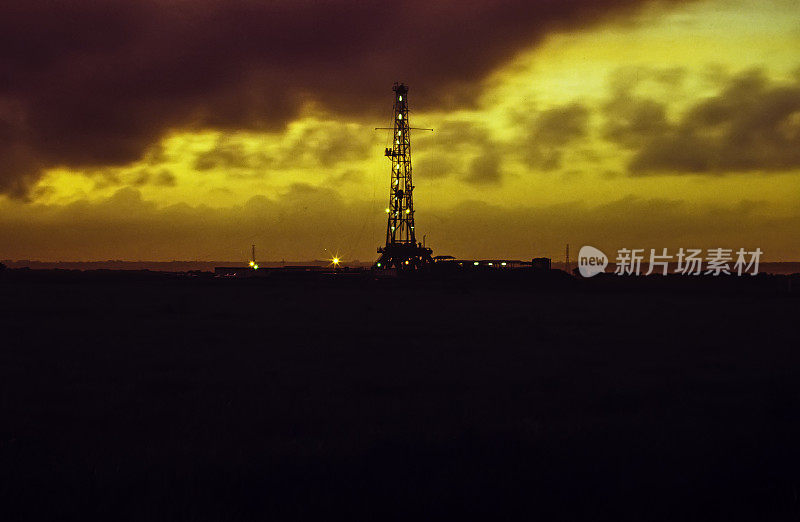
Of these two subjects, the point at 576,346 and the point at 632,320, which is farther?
the point at 632,320

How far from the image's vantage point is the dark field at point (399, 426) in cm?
862

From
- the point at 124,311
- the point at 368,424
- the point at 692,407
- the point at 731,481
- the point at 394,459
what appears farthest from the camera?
the point at 124,311

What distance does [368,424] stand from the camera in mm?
12406

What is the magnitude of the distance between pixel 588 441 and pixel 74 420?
335 inches

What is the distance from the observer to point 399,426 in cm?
1224

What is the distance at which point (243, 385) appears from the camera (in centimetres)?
1659

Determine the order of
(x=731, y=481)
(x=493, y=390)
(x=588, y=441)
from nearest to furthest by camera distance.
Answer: (x=731, y=481) → (x=588, y=441) → (x=493, y=390)

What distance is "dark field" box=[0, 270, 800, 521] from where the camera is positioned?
8.62 meters

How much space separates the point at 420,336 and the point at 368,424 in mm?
14819

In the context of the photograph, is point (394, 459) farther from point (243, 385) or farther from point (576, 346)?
point (576, 346)

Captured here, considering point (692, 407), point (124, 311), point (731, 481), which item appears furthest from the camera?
point (124, 311)

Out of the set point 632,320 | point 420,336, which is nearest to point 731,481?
point 420,336

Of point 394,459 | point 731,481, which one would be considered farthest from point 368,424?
point 731,481

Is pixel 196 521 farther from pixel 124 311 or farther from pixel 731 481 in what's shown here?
pixel 124 311
